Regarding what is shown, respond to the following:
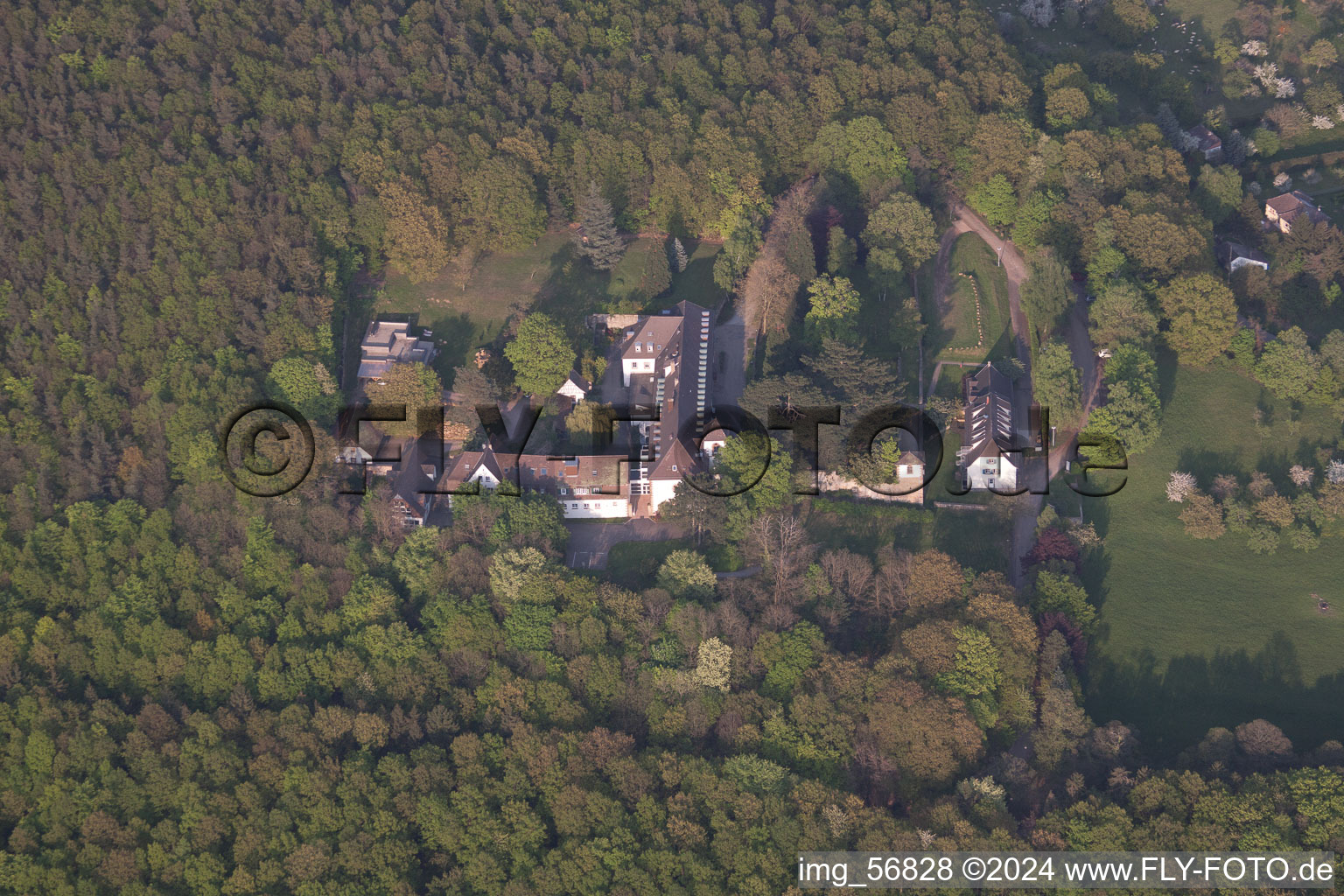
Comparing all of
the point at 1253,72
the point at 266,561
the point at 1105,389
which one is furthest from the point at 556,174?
the point at 1253,72

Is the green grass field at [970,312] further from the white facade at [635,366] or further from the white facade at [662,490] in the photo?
the white facade at [662,490]

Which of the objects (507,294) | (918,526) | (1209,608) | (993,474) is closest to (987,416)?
(993,474)

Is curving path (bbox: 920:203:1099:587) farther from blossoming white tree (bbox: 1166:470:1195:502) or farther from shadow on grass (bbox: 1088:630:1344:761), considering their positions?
shadow on grass (bbox: 1088:630:1344:761)

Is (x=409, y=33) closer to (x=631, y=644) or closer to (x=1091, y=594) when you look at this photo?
(x=631, y=644)

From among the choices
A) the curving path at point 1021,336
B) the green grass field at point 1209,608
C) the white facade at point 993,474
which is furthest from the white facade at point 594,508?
the green grass field at point 1209,608

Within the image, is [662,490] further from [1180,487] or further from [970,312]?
[1180,487]

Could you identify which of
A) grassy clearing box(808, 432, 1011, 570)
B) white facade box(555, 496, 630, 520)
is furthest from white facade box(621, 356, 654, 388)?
grassy clearing box(808, 432, 1011, 570)
